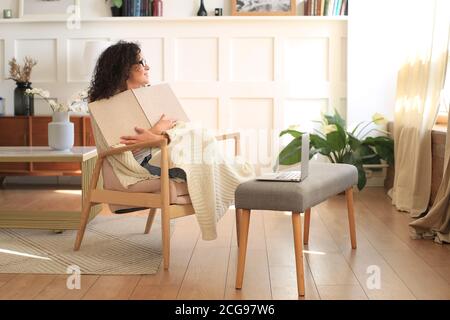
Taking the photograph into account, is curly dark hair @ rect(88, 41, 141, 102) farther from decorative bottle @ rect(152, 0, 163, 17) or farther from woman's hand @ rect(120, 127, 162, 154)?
decorative bottle @ rect(152, 0, 163, 17)

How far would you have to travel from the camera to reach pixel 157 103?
132 inches

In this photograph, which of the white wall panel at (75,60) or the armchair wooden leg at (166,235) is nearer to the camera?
the armchair wooden leg at (166,235)

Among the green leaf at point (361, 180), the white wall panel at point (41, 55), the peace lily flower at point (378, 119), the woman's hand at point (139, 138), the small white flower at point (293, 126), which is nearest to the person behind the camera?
the woman's hand at point (139, 138)

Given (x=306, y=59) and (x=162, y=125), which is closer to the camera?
(x=162, y=125)

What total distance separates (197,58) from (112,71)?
2410 mm

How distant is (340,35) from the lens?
5594 mm

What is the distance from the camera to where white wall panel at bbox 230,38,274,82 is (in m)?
5.66

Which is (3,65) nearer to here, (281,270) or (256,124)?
(256,124)

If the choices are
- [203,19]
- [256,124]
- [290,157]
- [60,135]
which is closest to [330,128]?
[290,157]

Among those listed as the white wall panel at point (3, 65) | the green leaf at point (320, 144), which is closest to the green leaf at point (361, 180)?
the green leaf at point (320, 144)

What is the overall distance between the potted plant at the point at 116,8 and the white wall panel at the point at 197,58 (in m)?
0.56

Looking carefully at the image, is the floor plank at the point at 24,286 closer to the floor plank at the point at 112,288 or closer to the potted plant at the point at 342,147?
the floor plank at the point at 112,288

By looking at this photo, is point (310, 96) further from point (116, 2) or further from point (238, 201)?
point (238, 201)

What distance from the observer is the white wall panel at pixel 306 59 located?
5633 millimetres
